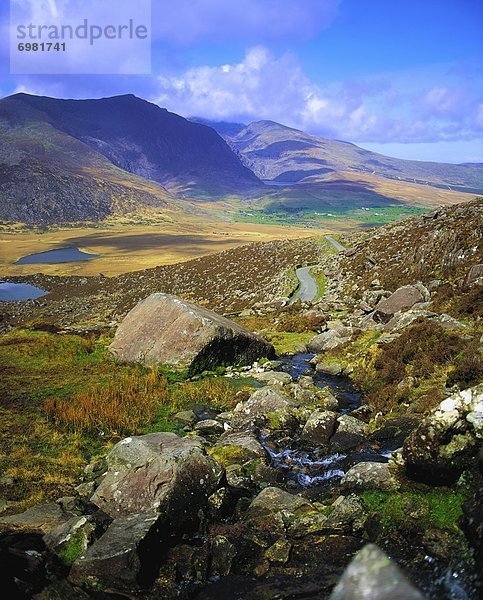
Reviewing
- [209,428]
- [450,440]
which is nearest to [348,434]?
[450,440]

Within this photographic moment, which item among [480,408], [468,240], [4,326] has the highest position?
[468,240]

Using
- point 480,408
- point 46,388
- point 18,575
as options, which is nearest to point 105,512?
point 18,575

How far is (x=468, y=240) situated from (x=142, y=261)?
9409 cm

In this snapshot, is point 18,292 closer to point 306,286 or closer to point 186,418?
point 306,286

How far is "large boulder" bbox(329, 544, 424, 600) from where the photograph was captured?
497cm

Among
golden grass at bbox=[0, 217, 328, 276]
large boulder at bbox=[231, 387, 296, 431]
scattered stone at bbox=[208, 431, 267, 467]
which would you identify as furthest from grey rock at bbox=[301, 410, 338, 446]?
golden grass at bbox=[0, 217, 328, 276]

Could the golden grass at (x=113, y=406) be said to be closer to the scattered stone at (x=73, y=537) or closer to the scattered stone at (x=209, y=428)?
the scattered stone at (x=209, y=428)

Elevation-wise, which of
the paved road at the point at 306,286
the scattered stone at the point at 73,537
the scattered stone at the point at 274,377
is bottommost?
the scattered stone at the point at 274,377

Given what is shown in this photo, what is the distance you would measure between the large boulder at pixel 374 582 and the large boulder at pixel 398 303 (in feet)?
83.7

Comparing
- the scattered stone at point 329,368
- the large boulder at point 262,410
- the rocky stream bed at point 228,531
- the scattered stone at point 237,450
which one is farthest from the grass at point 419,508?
the scattered stone at point 329,368

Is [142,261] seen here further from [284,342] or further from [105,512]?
[105,512]

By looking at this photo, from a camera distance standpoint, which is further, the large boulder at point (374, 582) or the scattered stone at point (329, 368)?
the scattered stone at point (329, 368)

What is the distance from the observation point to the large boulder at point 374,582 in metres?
4.97

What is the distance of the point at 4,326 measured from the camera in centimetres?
5606
